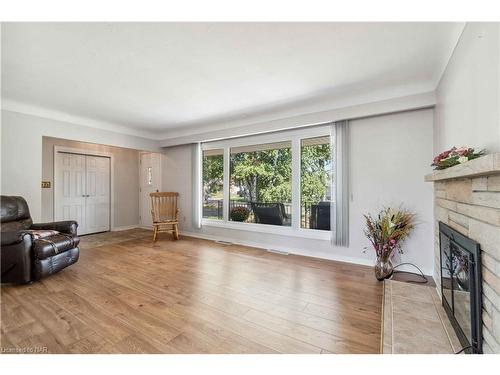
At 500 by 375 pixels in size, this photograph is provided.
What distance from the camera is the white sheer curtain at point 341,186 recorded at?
3.32 metres

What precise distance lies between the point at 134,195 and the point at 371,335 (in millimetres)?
6294

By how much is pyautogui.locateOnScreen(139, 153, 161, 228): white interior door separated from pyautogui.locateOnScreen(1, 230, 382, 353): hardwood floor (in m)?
2.79

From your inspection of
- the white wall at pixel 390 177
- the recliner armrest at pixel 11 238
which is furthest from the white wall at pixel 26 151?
the white wall at pixel 390 177

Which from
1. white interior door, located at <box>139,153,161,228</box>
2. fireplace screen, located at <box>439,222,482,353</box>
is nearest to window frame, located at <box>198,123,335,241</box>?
fireplace screen, located at <box>439,222,482,353</box>

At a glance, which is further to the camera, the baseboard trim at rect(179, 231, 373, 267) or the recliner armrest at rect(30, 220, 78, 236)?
the baseboard trim at rect(179, 231, 373, 267)

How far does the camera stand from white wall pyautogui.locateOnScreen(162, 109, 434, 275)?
288 cm

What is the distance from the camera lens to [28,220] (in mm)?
3197

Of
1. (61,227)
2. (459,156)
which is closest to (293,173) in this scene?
(459,156)

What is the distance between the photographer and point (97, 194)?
561cm

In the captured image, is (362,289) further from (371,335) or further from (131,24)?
(131,24)

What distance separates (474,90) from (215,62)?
2124 mm

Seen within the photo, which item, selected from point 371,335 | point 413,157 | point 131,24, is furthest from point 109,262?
point 413,157

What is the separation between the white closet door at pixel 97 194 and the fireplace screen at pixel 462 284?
257 inches

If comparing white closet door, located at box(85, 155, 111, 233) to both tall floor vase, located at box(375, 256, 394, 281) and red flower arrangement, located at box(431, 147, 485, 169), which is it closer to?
tall floor vase, located at box(375, 256, 394, 281)
